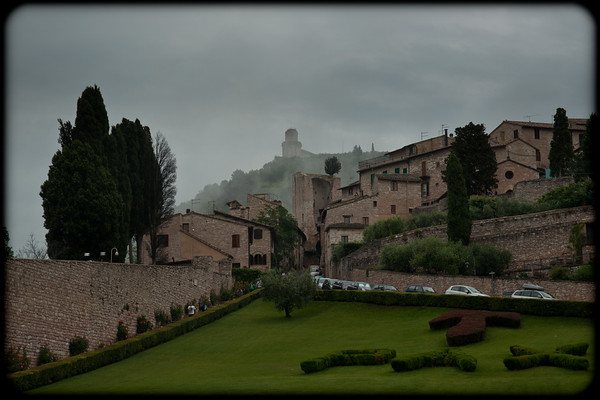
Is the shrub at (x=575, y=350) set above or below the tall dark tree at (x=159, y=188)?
below

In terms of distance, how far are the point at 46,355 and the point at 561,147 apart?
61324mm

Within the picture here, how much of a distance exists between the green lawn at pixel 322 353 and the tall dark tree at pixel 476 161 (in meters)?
33.0

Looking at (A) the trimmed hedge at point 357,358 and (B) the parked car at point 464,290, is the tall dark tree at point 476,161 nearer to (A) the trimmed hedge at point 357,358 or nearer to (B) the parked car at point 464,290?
(B) the parked car at point 464,290

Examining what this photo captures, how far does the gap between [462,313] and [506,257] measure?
1692 cm

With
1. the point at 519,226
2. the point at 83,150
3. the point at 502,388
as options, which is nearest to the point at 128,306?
the point at 83,150

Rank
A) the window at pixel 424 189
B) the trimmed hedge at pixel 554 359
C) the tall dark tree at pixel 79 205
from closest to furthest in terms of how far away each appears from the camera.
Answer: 1. the trimmed hedge at pixel 554 359
2. the tall dark tree at pixel 79 205
3. the window at pixel 424 189

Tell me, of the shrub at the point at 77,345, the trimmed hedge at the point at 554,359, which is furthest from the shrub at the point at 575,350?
the shrub at the point at 77,345

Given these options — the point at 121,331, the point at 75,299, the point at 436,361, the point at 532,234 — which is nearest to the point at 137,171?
the point at 121,331

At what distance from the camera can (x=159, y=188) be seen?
181 feet

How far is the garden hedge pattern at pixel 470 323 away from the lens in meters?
27.8

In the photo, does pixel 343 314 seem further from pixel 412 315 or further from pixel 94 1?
pixel 94 1

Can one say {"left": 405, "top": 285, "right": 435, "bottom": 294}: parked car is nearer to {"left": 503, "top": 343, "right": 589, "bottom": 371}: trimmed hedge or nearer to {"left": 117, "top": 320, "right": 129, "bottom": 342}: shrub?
{"left": 117, "top": 320, "right": 129, "bottom": 342}: shrub

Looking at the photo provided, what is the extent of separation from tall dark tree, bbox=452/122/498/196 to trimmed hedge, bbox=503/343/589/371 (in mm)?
52057

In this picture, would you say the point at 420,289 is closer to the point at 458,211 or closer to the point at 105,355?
the point at 458,211
